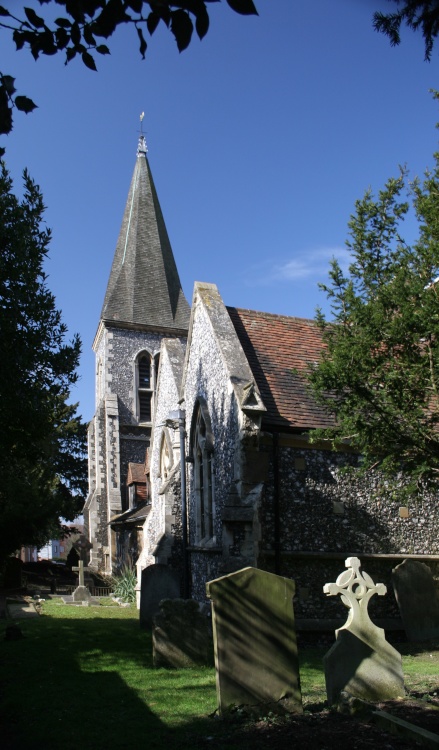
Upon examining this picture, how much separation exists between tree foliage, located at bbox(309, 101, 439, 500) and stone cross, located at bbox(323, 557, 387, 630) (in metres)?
2.09

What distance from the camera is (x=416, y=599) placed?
1184 cm

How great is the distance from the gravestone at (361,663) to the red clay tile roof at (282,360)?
229 inches

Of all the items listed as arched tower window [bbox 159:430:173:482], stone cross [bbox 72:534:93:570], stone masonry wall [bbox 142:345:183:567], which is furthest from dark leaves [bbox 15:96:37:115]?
stone cross [bbox 72:534:93:570]

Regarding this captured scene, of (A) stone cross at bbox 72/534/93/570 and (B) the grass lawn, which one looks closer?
(B) the grass lawn

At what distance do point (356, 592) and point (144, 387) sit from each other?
2724cm

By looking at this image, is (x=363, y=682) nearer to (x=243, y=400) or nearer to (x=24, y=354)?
(x=243, y=400)

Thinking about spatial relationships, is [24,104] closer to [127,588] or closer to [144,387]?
[127,588]

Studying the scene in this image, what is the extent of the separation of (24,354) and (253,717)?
22.1 ft

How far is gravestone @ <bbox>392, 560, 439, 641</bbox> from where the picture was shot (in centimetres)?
1168

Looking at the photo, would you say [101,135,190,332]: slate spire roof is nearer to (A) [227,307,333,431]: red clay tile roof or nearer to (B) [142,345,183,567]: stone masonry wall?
(B) [142,345,183,567]: stone masonry wall

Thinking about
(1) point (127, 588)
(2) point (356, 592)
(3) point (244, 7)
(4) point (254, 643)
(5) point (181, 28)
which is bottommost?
(1) point (127, 588)

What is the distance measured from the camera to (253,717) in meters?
6.09

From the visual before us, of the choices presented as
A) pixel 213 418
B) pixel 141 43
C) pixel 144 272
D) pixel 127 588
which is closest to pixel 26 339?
pixel 213 418

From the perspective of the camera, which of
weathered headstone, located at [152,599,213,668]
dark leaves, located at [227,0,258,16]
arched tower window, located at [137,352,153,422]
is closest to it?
dark leaves, located at [227,0,258,16]
